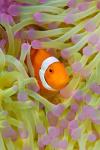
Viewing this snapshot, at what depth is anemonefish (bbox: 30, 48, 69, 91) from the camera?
107 centimetres

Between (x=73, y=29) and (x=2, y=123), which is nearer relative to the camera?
(x=2, y=123)

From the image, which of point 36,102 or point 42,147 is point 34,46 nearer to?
point 36,102

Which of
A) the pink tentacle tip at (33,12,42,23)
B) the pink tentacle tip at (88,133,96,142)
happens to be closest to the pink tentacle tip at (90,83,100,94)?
the pink tentacle tip at (88,133,96,142)

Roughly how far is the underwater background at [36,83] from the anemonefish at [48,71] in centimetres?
2

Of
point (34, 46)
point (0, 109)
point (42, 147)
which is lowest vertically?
point (42, 147)

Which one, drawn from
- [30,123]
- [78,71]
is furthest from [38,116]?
Answer: [78,71]

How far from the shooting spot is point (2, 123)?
1021 millimetres

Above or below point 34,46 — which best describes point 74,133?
below

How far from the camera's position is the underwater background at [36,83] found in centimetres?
106

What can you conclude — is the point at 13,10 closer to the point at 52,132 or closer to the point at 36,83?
the point at 36,83

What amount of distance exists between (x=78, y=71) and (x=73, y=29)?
11 cm

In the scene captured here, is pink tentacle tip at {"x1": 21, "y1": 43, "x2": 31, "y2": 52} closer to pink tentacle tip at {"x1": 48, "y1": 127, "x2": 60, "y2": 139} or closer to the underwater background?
the underwater background

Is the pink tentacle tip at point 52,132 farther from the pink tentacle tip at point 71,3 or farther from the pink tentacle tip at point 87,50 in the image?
the pink tentacle tip at point 71,3

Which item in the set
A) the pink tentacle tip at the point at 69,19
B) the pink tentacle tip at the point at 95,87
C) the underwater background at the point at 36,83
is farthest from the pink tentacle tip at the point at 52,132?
the pink tentacle tip at the point at 69,19
